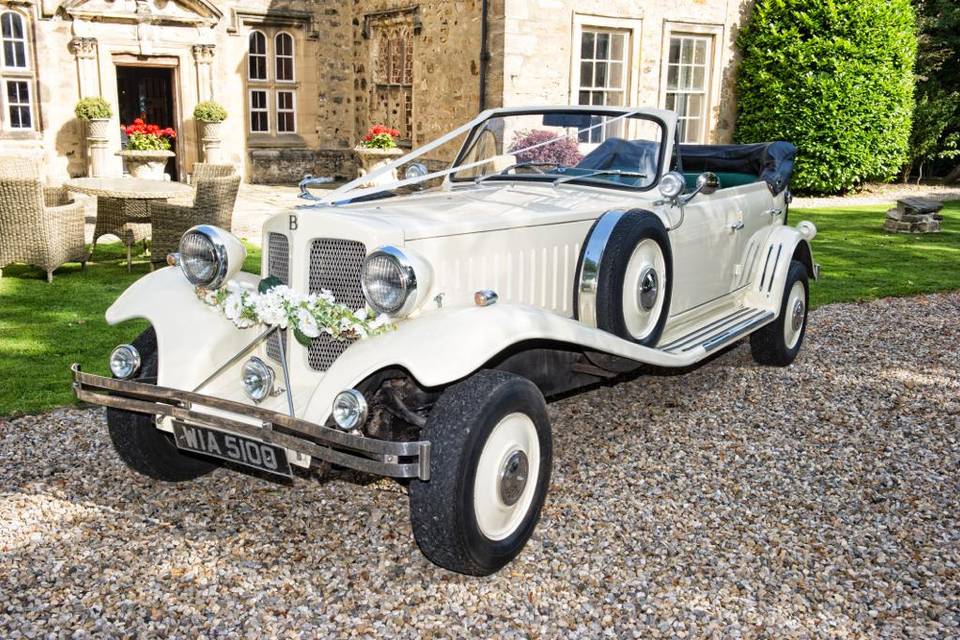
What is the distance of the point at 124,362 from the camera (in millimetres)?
3664

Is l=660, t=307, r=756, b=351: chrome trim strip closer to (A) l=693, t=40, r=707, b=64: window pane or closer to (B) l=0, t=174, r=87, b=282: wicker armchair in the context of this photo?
(B) l=0, t=174, r=87, b=282: wicker armchair

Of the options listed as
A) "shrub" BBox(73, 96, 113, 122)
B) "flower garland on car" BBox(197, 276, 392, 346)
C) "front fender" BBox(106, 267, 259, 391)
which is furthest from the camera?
"shrub" BBox(73, 96, 113, 122)

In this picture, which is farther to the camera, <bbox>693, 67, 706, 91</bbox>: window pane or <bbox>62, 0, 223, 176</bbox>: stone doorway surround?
<bbox>693, 67, 706, 91</bbox>: window pane

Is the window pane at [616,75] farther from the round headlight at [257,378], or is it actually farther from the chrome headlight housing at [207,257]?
the round headlight at [257,378]

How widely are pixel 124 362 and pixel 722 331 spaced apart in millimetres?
3167

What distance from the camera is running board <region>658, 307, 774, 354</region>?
4.60m

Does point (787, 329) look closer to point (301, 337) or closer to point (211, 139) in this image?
point (301, 337)

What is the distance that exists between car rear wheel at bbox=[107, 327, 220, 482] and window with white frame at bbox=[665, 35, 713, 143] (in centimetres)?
1238

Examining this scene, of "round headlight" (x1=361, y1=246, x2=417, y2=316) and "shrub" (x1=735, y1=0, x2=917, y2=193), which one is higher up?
"shrub" (x1=735, y1=0, x2=917, y2=193)

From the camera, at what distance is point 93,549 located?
10.9 ft

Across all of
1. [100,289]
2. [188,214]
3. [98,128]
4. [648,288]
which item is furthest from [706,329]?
[98,128]

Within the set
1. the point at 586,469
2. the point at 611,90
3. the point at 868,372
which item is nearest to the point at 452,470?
the point at 586,469

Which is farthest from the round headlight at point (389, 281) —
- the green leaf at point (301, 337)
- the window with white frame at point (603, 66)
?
the window with white frame at point (603, 66)

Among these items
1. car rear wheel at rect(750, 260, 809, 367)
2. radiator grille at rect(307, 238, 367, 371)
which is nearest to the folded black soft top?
car rear wheel at rect(750, 260, 809, 367)
